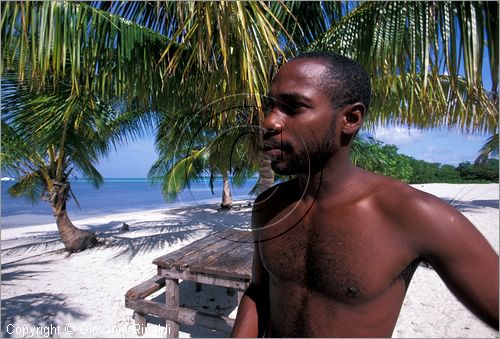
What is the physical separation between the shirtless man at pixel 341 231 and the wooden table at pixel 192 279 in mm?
1722

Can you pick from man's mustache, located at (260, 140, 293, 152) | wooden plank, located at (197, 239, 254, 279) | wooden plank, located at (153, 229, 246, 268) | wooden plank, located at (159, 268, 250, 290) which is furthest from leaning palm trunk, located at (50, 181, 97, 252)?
man's mustache, located at (260, 140, 293, 152)

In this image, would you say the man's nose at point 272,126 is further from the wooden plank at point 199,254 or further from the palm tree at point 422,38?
the wooden plank at point 199,254

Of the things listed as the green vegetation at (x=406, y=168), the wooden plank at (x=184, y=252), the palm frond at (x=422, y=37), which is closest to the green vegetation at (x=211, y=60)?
the palm frond at (x=422, y=37)

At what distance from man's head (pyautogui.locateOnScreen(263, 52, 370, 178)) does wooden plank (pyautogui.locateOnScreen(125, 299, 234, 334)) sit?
7.89 feet

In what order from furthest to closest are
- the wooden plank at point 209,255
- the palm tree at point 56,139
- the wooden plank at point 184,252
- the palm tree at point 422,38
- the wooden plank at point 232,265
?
the palm tree at point 56,139
the wooden plank at point 184,252
the wooden plank at point 209,255
the wooden plank at point 232,265
the palm tree at point 422,38

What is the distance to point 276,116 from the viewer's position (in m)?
0.61

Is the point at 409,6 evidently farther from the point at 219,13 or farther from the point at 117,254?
the point at 117,254

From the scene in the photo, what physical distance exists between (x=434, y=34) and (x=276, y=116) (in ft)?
5.12

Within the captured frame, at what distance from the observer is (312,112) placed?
60cm

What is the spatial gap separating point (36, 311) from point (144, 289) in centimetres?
147

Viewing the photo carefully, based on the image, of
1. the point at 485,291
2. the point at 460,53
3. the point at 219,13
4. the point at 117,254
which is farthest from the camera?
the point at 117,254

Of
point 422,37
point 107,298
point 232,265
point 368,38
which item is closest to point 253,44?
point 368,38

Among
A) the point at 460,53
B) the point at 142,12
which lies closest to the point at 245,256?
the point at 460,53

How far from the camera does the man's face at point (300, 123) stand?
0.60 meters
